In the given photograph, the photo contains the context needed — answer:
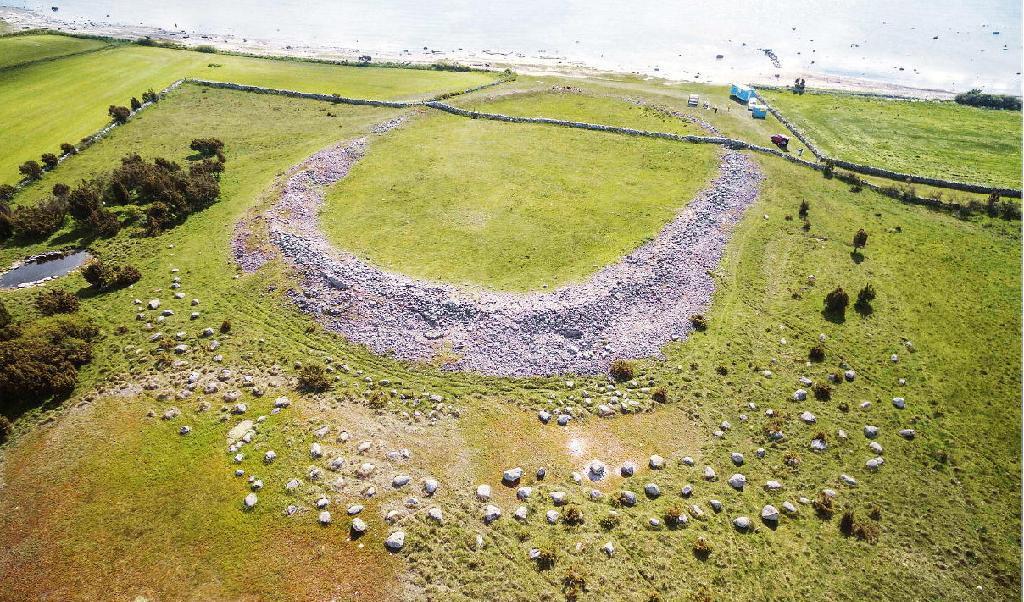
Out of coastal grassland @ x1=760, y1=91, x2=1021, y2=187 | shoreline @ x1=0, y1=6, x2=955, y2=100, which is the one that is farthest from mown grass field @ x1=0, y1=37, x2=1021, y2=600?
shoreline @ x1=0, y1=6, x2=955, y2=100

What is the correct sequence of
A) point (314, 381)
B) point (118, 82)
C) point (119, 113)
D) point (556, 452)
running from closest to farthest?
1. point (556, 452)
2. point (314, 381)
3. point (119, 113)
4. point (118, 82)

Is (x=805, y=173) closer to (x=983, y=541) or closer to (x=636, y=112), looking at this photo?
(x=636, y=112)

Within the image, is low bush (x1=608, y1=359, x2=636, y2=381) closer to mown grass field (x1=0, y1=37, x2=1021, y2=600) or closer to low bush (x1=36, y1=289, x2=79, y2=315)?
mown grass field (x1=0, y1=37, x2=1021, y2=600)

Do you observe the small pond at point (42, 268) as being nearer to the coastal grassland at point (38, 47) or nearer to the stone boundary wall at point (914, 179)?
the coastal grassland at point (38, 47)

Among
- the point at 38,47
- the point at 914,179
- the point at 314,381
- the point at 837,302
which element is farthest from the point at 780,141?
the point at 38,47

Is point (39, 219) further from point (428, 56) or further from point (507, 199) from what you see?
point (428, 56)

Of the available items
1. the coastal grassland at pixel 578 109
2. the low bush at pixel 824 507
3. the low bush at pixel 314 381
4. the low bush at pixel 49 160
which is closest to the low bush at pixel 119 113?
the low bush at pixel 49 160
